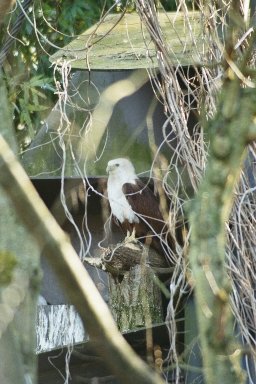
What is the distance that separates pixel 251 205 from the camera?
4.09 metres

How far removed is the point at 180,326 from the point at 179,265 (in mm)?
1589

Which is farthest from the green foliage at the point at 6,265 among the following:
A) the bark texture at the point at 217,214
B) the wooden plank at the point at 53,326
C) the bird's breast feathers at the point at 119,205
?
the bird's breast feathers at the point at 119,205

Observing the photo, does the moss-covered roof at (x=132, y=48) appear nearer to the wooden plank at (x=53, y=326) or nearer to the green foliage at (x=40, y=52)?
the wooden plank at (x=53, y=326)

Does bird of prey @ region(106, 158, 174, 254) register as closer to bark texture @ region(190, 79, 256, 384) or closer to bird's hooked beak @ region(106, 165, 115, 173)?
bird's hooked beak @ region(106, 165, 115, 173)

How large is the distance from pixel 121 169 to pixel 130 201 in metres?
0.30

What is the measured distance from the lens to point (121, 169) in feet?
19.9

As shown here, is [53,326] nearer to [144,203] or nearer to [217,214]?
[144,203]

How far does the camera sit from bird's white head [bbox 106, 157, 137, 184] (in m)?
6.07

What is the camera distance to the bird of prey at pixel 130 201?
6.07m

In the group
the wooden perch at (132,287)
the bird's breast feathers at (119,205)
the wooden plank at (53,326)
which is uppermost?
the bird's breast feathers at (119,205)

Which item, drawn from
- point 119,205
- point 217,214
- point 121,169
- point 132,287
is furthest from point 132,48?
point 217,214

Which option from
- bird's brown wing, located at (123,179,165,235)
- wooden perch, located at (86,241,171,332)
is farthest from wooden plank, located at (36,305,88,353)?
bird's brown wing, located at (123,179,165,235)

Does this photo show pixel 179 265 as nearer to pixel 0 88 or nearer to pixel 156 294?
pixel 156 294

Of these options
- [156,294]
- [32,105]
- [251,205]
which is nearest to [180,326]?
[156,294]
